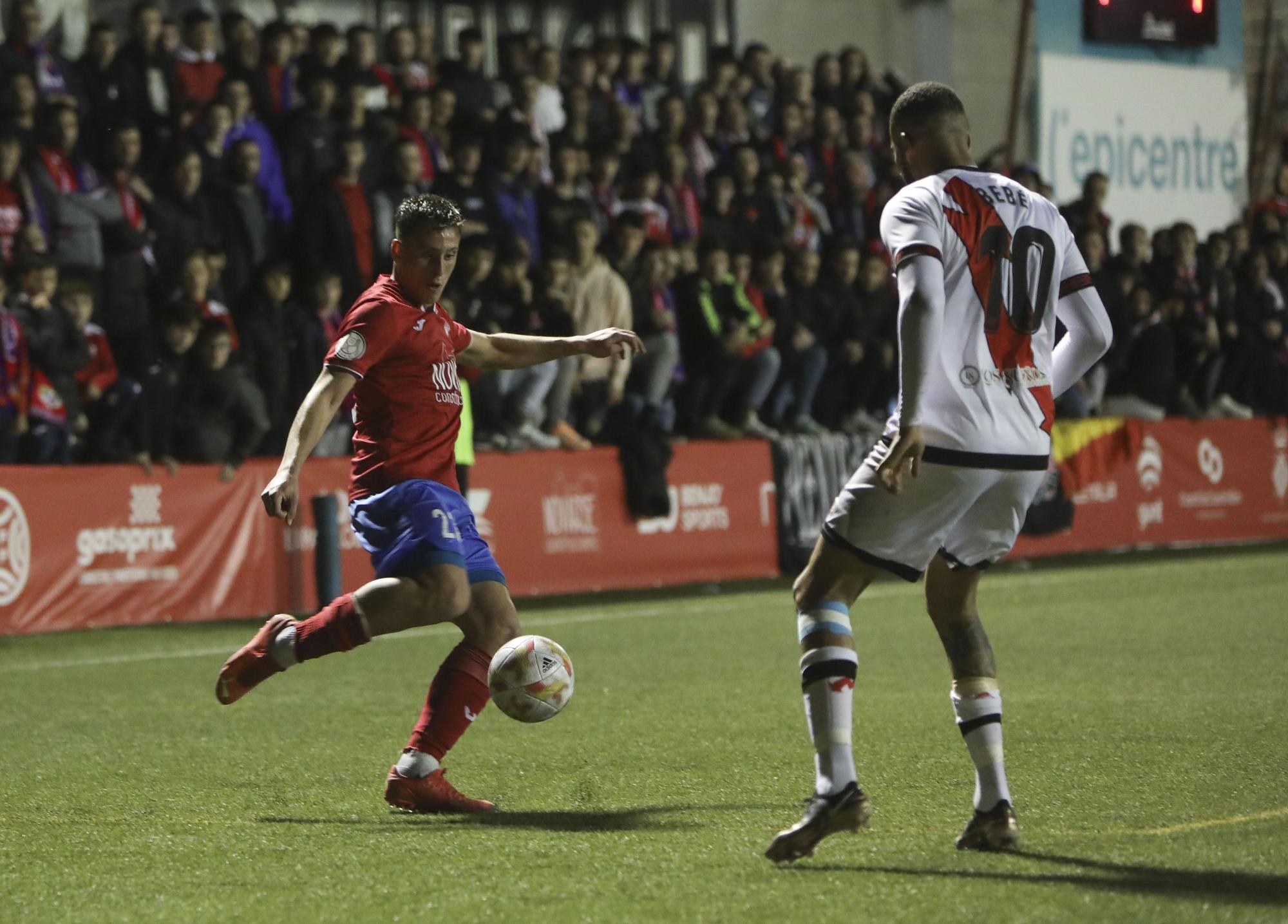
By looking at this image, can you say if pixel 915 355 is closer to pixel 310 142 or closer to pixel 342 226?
pixel 342 226

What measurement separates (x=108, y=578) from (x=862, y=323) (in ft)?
25.2

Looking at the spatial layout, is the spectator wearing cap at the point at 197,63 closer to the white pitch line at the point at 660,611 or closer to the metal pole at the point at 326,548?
the metal pole at the point at 326,548

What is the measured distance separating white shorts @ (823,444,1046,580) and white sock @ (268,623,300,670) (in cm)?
197

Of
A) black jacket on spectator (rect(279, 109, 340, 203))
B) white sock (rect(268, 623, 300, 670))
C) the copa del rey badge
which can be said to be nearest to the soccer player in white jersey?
the copa del rey badge

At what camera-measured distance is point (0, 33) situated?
17.1 meters

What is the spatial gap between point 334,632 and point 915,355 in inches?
88.2

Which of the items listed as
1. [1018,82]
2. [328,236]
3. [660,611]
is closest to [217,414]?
[328,236]

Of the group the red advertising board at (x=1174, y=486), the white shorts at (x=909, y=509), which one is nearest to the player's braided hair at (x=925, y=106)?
the white shorts at (x=909, y=509)

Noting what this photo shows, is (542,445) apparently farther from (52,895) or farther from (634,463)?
(52,895)

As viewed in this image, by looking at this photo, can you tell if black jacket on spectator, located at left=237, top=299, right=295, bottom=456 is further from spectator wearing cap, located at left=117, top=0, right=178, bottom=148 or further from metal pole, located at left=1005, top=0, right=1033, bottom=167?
metal pole, located at left=1005, top=0, right=1033, bottom=167

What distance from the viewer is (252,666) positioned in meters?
6.09

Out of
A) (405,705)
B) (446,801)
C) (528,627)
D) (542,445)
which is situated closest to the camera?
(446,801)

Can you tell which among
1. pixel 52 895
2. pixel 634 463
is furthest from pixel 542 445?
pixel 52 895

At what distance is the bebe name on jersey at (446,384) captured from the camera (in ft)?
20.0
